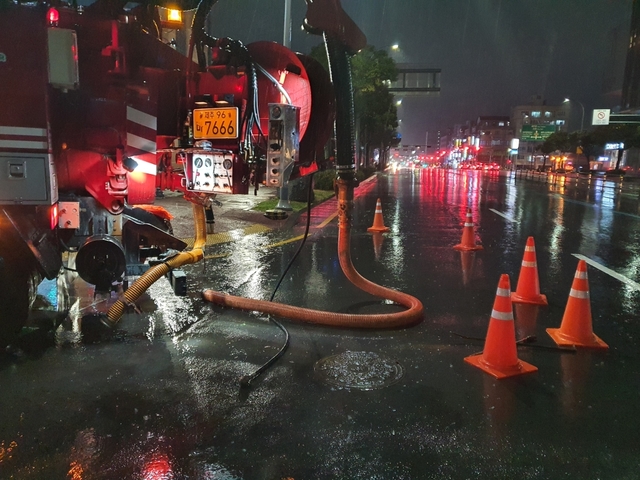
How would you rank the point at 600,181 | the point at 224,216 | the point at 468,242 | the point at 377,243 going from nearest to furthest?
the point at 468,242 < the point at 377,243 < the point at 224,216 < the point at 600,181

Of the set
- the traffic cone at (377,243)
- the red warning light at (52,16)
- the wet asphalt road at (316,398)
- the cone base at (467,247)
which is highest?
the red warning light at (52,16)

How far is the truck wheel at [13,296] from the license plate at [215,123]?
1878 mm

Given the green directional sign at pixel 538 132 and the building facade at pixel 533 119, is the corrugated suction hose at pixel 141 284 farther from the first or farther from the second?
the building facade at pixel 533 119

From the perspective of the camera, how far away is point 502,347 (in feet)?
14.8

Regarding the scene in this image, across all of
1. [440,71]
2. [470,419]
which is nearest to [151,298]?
[470,419]

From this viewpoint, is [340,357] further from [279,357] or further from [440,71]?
[440,71]

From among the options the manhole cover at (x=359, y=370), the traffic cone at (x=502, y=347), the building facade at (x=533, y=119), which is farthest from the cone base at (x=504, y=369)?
the building facade at (x=533, y=119)

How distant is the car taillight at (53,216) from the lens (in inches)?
174

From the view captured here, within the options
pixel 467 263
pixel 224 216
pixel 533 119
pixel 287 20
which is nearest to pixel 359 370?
pixel 467 263

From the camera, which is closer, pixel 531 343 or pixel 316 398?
pixel 316 398

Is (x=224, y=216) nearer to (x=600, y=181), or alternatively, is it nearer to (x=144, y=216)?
(x=144, y=216)

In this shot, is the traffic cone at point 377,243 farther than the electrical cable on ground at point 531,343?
Yes

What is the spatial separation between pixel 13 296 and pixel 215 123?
2.23 m

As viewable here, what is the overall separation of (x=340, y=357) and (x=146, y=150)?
2621 mm
